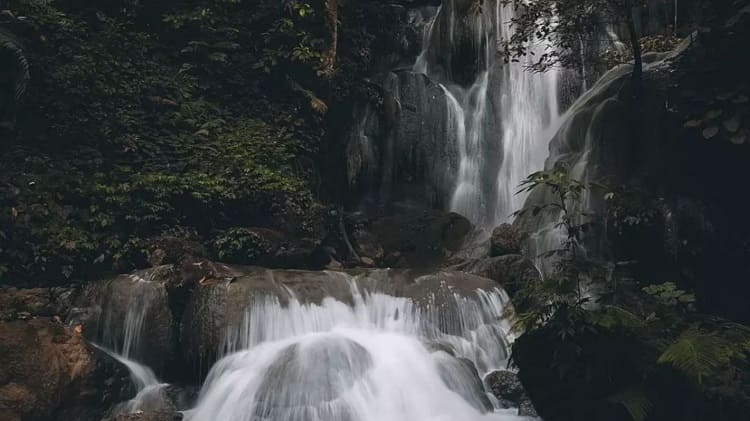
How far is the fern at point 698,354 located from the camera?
189 inches

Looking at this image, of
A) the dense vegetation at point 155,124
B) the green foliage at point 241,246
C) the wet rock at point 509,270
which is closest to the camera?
the wet rock at point 509,270

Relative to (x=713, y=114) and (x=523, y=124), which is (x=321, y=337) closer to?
(x=713, y=114)

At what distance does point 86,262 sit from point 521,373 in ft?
19.5

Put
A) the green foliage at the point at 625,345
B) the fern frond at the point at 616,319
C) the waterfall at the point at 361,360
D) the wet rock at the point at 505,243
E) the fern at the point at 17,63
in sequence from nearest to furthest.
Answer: the green foliage at the point at 625,345, the fern frond at the point at 616,319, the waterfall at the point at 361,360, the fern at the point at 17,63, the wet rock at the point at 505,243

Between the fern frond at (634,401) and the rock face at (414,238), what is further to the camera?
the rock face at (414,238)

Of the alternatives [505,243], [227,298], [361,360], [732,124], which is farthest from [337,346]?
[732,124]

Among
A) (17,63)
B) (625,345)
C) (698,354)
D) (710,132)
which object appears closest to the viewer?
(698,354)

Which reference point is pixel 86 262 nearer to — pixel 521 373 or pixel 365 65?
pixel 521 373

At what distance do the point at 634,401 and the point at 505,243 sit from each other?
4.43 m

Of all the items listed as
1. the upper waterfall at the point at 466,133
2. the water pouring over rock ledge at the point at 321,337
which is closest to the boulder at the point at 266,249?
the water pouring over rock ledge at the point at 321,337

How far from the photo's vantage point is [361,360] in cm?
664

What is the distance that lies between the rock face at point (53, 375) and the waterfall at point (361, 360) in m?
0.96

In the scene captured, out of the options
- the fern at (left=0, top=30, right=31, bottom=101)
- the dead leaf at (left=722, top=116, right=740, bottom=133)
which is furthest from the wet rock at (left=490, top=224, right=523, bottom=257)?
the fern at (left=0, top=30, right=31, bottom=101)

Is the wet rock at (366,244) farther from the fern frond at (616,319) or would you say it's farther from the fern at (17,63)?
the fern at (17,63)
